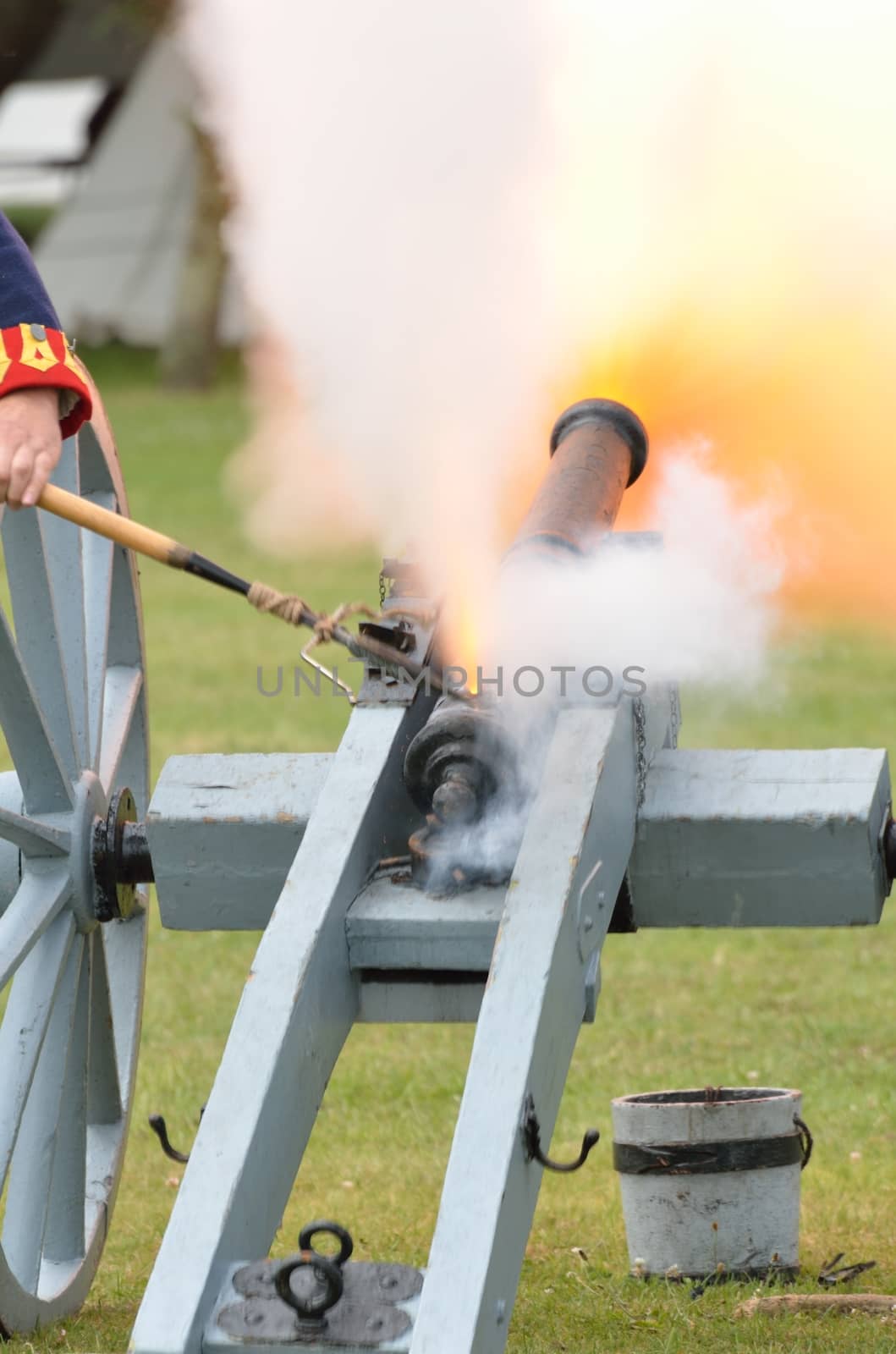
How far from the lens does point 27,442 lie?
2.72 m

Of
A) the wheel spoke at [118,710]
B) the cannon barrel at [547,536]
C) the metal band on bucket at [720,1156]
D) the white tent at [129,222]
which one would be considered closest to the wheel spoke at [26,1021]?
the wheel spoke at [118,710]

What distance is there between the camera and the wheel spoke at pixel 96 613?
371 centimetres

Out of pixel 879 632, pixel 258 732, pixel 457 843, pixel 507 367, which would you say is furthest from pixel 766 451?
pixel 879 632

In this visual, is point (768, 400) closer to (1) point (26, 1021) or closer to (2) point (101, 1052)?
(2) point (101, 1052)

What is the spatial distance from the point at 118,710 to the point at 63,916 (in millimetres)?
577

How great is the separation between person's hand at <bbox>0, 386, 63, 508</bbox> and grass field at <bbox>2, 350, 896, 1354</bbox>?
4.61 feet

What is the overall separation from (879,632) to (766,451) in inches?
278

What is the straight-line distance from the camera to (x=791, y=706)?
30.6 ft

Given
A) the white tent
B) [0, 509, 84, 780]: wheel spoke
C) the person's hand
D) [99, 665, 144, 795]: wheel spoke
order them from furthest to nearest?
the white tent < [99, 665, 144, 795]: wheel spoke < [0, 509, 84, 780]: wheel spoke < the person's hand

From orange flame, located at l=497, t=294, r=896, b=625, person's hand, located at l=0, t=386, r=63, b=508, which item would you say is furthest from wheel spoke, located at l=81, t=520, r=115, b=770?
Answer: person's hand, located at l=0, t=386, r=63, b=508

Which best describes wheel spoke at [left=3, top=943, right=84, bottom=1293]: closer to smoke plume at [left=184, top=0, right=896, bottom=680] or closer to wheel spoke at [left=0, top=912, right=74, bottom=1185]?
wheel spoke at [left=0, top=912, right=74, bottom=1185]

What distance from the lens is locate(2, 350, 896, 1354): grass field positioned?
3.60m

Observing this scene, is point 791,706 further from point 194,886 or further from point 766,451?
point 194,886

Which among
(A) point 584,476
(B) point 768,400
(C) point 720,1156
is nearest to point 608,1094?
(C) point 720,1156
